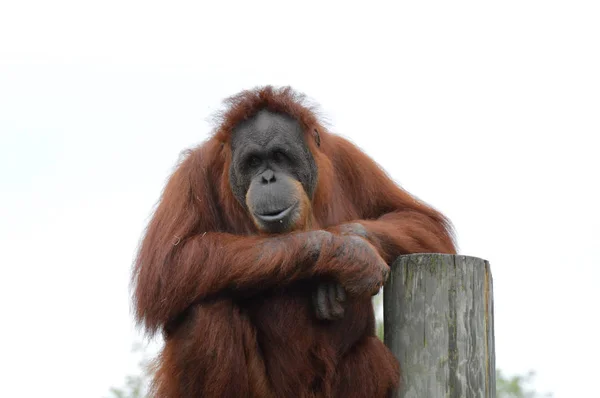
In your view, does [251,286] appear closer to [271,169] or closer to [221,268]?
[221,268]

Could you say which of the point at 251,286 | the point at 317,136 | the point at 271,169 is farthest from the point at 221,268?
the point at 317,136

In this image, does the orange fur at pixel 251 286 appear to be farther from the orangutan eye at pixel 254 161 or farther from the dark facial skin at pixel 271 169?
the orangutan eye at pixel 254 161

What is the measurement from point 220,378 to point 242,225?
92 cm

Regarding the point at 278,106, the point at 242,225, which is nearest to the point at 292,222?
the point at 242,225

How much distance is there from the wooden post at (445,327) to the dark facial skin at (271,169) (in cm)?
71

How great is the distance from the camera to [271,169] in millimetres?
4906

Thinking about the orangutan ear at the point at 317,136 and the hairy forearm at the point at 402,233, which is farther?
the orangutan ear at the point at 317,136

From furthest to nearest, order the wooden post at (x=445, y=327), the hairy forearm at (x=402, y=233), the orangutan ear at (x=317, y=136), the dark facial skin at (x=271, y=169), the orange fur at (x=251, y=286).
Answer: the orangutan ear at (x=317, y=136)
the hairy forearm at (x=402, y=233)
the dark facial skin at (x=271, y=169)
the orange fur at (x=251, y=286)
the wooden post at (x=445, y=327)

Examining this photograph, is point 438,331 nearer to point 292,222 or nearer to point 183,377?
point 292,222

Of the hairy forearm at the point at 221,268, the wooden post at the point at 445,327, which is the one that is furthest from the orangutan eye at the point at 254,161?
the wooden post at the point at 445,327

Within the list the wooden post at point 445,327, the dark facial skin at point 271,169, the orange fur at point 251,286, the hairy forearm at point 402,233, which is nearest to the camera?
the wooden post at point 445,327

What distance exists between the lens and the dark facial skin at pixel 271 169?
4.73 m

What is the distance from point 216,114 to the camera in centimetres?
529

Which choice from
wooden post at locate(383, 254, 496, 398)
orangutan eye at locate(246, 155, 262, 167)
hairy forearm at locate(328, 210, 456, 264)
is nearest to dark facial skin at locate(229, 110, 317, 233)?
orangutan eye at locate(246, 155, 262, 167)
